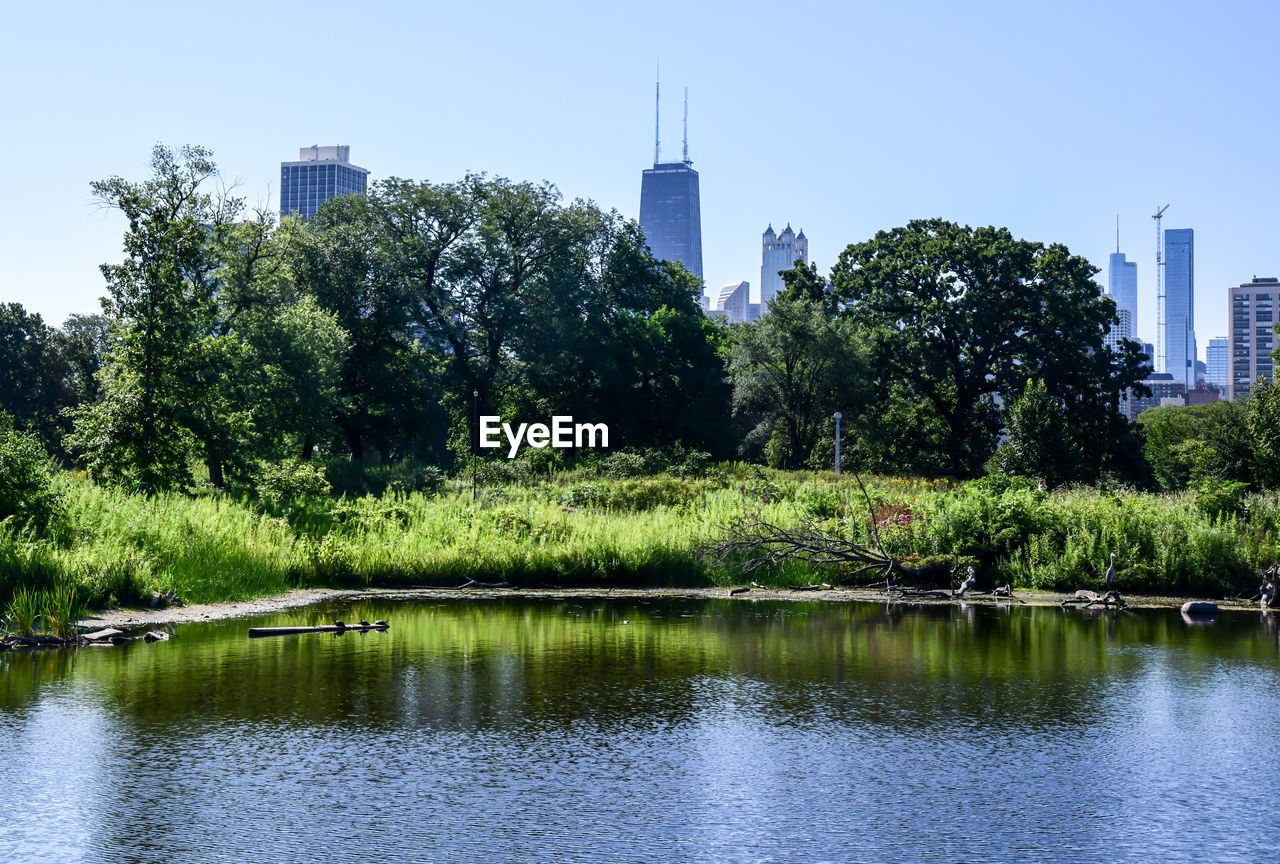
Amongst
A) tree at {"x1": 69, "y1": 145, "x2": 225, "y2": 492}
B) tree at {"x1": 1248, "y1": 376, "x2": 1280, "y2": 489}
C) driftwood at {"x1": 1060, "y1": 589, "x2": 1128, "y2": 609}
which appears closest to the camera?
driftwood at {"x1": 1060, "y1": 589, "x2": 1128, "y2": 609}

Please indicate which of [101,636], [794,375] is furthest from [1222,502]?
[794,375]

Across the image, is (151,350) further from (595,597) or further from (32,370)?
(32,370)

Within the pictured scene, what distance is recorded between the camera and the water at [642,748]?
8.60 meters

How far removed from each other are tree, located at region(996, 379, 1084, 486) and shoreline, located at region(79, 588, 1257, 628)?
30592 mm

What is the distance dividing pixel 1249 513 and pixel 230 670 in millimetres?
22852

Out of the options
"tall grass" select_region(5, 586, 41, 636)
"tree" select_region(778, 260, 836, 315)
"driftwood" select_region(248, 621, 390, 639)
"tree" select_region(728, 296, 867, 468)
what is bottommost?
"driftwood" select_region(248, 621, 390, 639)

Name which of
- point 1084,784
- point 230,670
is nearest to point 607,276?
point 230,670

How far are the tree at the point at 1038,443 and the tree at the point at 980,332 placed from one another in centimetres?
635

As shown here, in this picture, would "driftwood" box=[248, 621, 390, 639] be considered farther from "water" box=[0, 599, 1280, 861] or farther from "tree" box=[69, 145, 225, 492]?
"tree" box=[69, 145, 225, 492]

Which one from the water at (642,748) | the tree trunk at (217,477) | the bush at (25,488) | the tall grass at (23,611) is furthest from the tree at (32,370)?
the water at (642,748)

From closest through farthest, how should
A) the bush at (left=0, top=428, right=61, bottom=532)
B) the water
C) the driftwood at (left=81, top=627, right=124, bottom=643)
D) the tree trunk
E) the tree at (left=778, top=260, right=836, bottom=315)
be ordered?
the water, the driftwood at (left=81, top=627, right=124, bottom=643), the bush at (left=0, top=428, right=61, bottom=532), the tree trunk, the tree at (left=778, top=260, right=836, bottom=315)

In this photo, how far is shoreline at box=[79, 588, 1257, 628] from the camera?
22.2 meters

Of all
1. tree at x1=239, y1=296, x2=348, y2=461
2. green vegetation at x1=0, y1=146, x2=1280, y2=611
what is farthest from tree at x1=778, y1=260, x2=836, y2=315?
tree at x1=239, y1=296, x2=348, y2=461

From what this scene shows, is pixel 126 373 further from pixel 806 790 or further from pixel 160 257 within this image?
pixel 806 790
